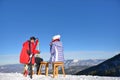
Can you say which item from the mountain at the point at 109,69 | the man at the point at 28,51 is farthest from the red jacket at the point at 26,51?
the mountain at the point at 109,69

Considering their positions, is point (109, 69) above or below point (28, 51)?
above

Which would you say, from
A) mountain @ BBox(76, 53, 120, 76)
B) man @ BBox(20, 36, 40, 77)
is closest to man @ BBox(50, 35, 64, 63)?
man @ BBox(20, 36, 40, 77)

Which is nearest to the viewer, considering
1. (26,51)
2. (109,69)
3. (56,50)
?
(56,50)

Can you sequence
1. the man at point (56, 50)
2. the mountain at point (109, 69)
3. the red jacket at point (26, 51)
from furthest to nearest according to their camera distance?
the mountain at point (109, 69), the red jacket at point (26, 51), the man at point (56, 50)

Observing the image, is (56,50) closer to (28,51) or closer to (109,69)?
A: (28,51)

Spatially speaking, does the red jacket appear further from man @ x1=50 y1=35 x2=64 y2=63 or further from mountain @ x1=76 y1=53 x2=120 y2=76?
mountain @ x1=76 y1=53 x2=120 y2=76

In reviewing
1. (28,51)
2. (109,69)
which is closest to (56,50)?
(28,51)

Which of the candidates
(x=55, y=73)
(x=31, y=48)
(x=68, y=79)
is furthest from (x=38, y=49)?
(x=68, y=79)

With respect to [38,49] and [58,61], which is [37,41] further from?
[58,61]

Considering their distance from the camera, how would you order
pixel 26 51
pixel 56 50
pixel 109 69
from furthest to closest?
pixel 109 69, pixel 26 51, pixel 56 50

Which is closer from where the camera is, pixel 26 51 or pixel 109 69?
pixel 26 51

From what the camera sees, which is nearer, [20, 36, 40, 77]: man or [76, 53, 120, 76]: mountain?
[20, 36, 40, 77]: man

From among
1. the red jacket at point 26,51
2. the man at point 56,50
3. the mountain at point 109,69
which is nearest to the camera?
the man at point 56,50

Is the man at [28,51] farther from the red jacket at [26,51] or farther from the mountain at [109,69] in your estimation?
the mountain at [109,69]
